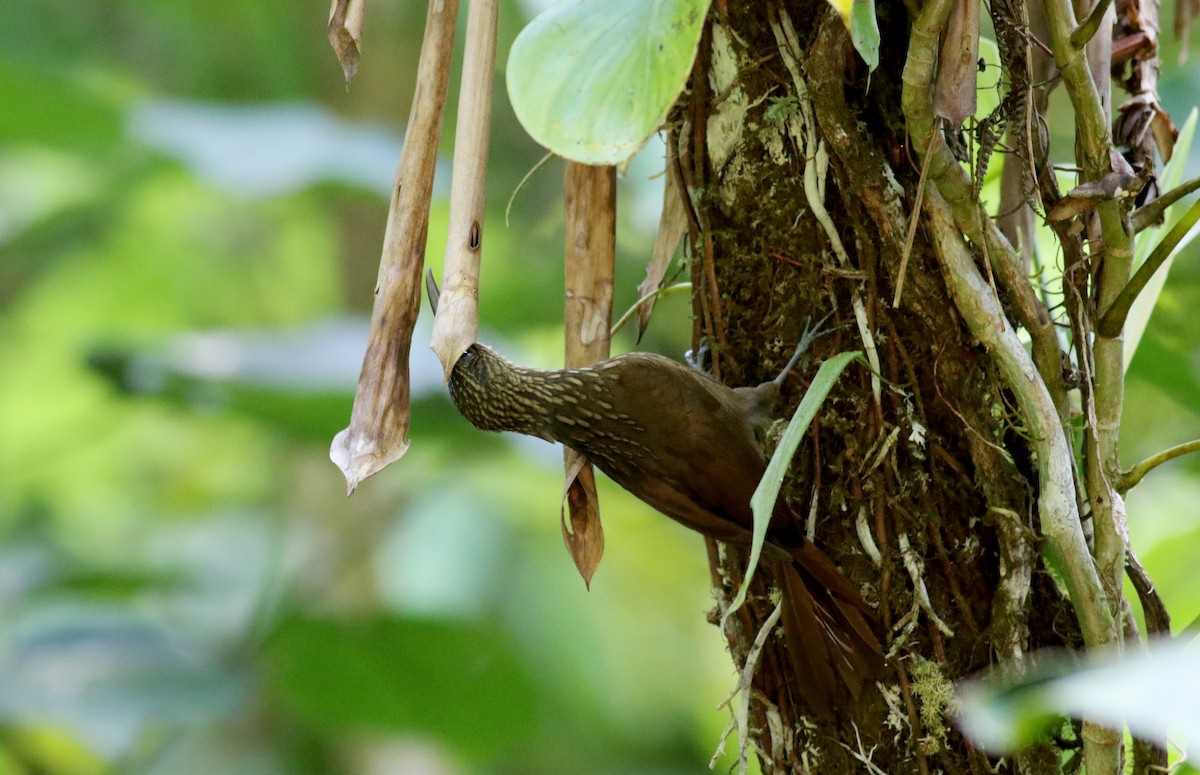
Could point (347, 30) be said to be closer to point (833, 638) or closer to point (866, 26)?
point (866, 26)

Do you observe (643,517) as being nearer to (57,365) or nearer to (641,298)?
(57,365)

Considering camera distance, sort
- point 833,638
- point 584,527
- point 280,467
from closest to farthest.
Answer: point 833,638
point 584,527
point 280,467

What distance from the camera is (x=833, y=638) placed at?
1227 mm

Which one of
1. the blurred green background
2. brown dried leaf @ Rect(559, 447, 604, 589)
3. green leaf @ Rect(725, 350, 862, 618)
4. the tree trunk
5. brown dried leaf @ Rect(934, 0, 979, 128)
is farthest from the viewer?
the blurred green background

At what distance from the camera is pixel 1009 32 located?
1.21m

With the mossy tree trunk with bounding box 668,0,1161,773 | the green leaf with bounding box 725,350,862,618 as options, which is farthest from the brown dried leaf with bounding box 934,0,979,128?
the green leaf with bounding box 725,350,862,618

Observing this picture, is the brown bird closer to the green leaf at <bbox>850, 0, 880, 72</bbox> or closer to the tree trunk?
the tree trunk

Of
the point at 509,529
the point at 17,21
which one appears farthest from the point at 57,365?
the point at 509,529

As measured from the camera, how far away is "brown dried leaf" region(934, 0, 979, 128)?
44.2 inches

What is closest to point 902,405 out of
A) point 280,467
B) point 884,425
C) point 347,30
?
point 884,425

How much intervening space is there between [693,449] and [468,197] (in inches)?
18.5

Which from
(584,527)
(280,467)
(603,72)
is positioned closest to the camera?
(603,72)

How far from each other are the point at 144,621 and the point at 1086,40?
275cm

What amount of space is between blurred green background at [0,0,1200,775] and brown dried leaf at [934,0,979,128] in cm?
47
